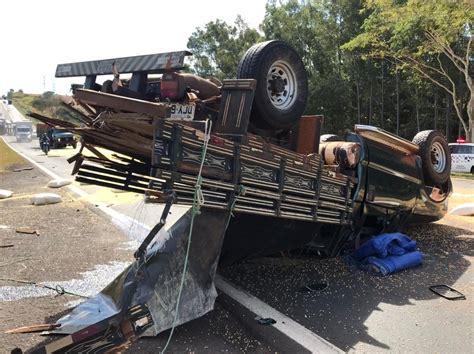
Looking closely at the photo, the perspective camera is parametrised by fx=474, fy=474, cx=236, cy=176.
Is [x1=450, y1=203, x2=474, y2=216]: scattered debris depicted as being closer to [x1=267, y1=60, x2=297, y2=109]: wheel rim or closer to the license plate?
[x1=267, y1=60, x2=297, y2=109]: wheel rim

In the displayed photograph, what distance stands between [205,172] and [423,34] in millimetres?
22458

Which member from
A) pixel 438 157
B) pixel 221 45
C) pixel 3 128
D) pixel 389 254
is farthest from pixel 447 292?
pixel 3 128

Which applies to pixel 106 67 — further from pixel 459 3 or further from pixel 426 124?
pixel 426 124

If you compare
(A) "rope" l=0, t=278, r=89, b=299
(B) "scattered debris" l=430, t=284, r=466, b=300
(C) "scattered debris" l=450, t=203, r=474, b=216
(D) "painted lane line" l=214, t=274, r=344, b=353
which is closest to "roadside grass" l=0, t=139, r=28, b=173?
(A) "rope" l=0, t=278, r=89, b=299

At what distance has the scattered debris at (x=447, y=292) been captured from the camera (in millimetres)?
4895

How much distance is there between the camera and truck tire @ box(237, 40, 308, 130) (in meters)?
4.66

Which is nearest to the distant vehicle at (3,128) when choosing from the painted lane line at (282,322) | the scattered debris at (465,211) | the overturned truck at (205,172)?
the scattered debris at (465,211)

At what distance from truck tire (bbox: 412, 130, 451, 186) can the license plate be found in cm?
436

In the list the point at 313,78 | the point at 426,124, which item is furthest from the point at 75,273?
the point at 426,124

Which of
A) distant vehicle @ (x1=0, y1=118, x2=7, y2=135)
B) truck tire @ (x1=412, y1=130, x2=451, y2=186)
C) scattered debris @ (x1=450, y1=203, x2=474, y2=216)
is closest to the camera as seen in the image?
truck tire @ (x1=412, y1=130, x2=451, y2=186)

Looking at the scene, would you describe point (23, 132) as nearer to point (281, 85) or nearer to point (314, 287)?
point (281, 85)

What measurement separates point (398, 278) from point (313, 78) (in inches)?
1256

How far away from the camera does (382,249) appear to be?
229 inches

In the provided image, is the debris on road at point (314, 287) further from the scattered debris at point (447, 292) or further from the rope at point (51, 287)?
the rope at point (51, 287)
